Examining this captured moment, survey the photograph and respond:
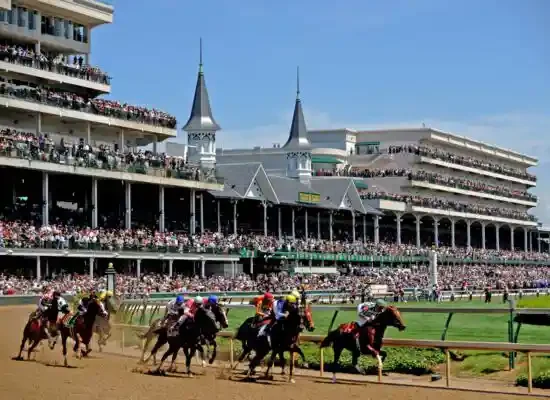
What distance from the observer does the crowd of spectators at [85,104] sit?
140 ft

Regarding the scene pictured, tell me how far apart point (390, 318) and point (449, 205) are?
2671 inches

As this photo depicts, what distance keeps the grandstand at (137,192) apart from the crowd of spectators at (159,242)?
0.26 feet

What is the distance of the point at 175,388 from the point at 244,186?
39.8 m

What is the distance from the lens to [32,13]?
46.3m

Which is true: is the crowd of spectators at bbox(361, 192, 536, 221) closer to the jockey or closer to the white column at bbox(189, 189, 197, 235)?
the white column at bbox(189, 189, 197, 235)

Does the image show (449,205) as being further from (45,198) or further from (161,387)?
(161,387)

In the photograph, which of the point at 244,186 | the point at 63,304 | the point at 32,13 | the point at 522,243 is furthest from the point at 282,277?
the point at 522,243

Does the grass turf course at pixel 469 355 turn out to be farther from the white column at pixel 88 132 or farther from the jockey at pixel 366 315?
the white column at pixel 88 132

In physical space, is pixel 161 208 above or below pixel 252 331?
above

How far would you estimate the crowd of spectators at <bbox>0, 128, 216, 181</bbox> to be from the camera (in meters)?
41.5

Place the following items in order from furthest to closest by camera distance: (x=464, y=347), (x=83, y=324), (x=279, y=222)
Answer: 1. (x=279, y=222)
2. (x=83, y=324)
3. (x=464, y=347)

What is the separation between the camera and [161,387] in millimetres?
16375

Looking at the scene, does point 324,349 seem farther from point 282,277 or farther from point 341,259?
point 341,259

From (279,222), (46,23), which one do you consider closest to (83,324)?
(46,23)
